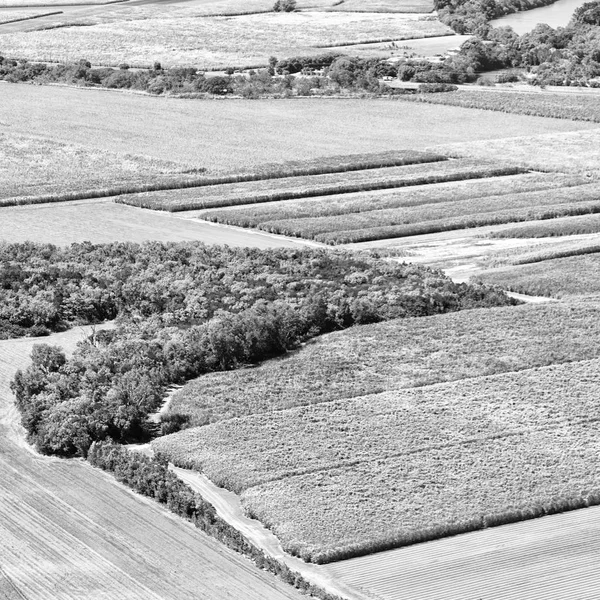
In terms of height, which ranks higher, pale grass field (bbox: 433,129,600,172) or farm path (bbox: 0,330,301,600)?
pale grass field (bbox: 433,129,600,172)

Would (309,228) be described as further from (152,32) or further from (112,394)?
(152,32)

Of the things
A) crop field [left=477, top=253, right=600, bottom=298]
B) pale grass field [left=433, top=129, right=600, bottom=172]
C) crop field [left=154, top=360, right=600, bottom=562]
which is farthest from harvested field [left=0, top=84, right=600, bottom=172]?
crop field [left=154, top=360, right=600, bottom=562]

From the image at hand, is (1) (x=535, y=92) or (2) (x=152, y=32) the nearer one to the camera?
(1) (x=535, y=92)

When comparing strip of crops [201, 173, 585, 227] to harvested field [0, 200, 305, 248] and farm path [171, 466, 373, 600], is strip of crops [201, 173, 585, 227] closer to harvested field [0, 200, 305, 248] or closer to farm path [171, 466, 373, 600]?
harvested field [0, 200, 305, 248]

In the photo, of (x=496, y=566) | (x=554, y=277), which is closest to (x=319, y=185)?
(x=554, y=277)

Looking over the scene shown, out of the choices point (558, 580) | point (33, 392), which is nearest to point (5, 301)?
point (33, 392)

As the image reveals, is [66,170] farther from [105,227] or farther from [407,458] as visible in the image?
[407,458]
